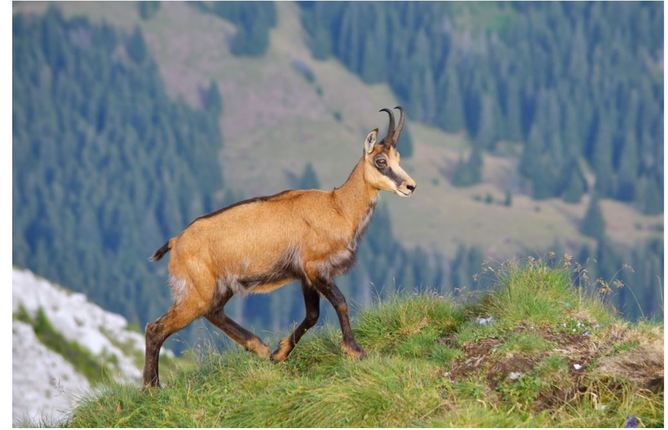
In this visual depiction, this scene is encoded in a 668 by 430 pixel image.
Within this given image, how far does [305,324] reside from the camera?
1770 centimetres

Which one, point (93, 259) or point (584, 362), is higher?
point (584, 362)

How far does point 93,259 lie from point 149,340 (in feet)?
592

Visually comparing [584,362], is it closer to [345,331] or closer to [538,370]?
[538,370]

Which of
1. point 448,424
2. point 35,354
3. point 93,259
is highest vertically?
point 448,424

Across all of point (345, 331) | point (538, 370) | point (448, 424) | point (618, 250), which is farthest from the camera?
point (618, 250)

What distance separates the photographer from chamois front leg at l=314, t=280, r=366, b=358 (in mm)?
17172

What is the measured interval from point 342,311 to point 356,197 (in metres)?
1.52

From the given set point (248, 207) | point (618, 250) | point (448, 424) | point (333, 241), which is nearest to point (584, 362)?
point (448, 424)

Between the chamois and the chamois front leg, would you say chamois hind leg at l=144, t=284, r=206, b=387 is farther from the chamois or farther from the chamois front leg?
the chamois front leg

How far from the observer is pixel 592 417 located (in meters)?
15.2

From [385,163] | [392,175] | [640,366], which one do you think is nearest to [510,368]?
[640,366]

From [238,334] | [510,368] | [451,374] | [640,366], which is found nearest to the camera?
[640,366]

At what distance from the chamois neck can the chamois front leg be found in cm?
98

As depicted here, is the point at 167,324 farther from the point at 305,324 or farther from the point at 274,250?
the point at 305,324
